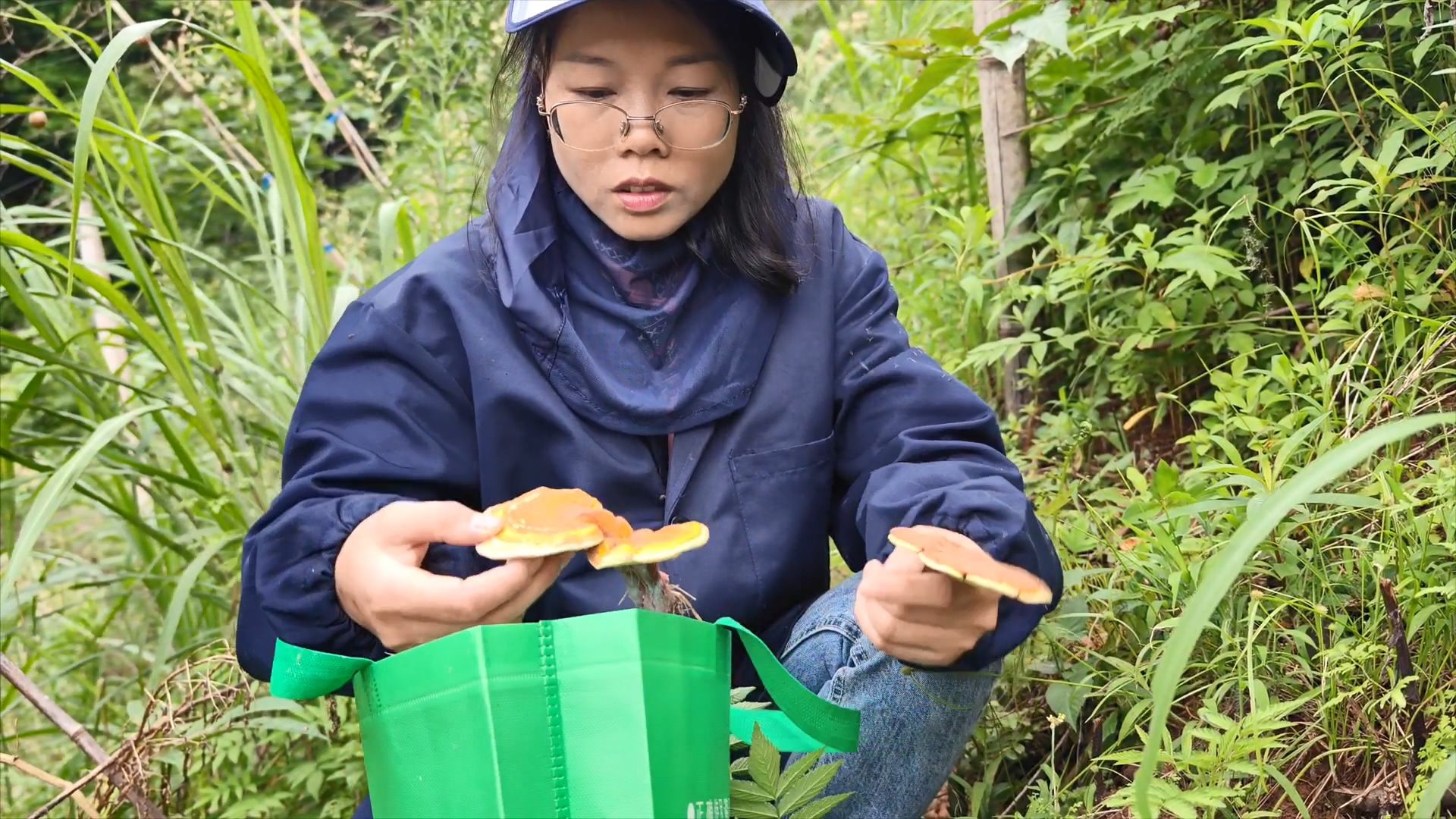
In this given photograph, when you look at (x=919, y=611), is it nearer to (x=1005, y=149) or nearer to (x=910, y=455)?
(x=910, y=455)

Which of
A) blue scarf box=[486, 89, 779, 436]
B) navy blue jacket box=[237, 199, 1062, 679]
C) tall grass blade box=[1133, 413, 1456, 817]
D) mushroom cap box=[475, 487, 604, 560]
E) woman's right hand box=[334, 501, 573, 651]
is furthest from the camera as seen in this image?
blue scarf box=[486, 89, 779, 436]

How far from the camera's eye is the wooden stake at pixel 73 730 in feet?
5.57

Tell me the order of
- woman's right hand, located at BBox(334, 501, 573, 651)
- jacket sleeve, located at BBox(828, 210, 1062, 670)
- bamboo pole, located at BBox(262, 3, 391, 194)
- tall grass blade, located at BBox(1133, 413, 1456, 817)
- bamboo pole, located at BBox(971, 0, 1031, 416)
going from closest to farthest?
tall grass blade, located at BBox(1133, 413, 1456, 817) < woman's right hand, located at BBox(334, 501, 573, 651) < jacket sleeve, located at BBox(828, 210, 1062, 670) < bamboo pole, located at BBox(971, 0, 1031, 416) < bamboo pole, located at BBox(262, 3, 391, 194)

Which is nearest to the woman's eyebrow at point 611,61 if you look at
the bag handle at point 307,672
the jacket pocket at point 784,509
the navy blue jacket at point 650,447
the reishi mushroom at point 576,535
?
the navy blue jacket at point 650,447

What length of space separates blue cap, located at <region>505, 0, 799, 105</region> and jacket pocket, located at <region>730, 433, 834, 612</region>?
0.47 m

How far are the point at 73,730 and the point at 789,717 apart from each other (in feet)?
3.24

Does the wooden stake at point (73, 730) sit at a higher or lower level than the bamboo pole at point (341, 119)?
lower

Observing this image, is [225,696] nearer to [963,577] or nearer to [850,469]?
[850,469]

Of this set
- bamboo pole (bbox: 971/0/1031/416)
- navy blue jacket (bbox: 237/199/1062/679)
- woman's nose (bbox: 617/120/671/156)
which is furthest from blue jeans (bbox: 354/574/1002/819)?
bamboo pole (bbox: 971/0/1031/416)

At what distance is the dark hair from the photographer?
5.50ft

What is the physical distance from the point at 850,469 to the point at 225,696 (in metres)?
1.05

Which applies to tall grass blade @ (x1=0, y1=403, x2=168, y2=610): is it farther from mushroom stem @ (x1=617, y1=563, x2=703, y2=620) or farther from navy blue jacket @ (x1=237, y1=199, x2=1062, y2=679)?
mushroom stem @ (x1=617, y1=563, x2=703, y2=620)

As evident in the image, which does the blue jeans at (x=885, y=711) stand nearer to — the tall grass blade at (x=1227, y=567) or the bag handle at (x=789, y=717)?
the bag handle at (x=789, y=717)

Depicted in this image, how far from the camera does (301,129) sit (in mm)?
5773
